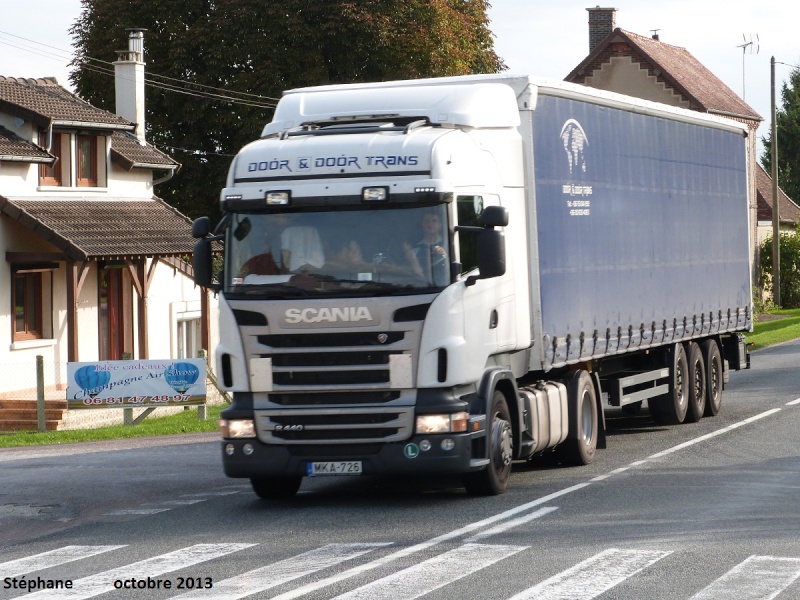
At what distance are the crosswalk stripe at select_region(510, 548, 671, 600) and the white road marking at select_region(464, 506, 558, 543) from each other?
1.13 m

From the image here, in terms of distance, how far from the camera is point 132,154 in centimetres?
3712

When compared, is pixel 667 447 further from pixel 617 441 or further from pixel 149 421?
pixel 149 421

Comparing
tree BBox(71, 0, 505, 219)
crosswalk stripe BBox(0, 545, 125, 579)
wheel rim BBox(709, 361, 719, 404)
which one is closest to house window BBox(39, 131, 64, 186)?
tree BBox(71, 0, 505, 219)

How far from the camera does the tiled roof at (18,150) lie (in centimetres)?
3097

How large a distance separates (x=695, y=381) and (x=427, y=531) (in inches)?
381

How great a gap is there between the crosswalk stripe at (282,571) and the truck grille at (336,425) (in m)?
1.71

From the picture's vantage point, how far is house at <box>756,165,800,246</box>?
69.1m

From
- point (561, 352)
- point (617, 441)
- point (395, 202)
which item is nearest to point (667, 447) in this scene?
point (617, 441)

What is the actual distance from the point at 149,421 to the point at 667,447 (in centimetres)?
1332

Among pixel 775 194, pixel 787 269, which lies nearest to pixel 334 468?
pixel 775 194

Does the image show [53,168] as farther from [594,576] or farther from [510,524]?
[594,576]

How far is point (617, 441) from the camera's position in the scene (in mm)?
18312

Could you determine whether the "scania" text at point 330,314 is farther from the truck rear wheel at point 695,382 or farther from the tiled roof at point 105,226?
the tiled roof at point 105,226

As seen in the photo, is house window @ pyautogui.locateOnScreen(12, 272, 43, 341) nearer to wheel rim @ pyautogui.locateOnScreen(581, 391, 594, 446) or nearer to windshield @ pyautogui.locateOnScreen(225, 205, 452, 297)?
wheel rim @ pyautogui.locateOnScreen(581, 391, 594, 446)
